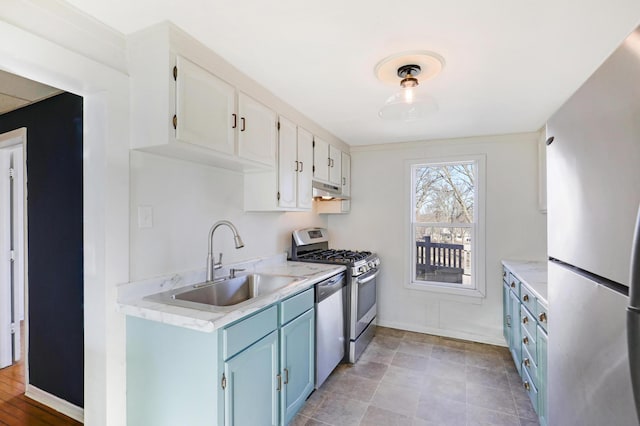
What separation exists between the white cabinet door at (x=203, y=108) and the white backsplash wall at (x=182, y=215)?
0.33 metres

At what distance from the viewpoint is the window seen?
339cm

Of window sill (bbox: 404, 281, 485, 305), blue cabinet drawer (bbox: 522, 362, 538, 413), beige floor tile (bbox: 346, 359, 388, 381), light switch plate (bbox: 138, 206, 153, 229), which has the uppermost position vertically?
light switch plate (bbox: 138, 206, 153, 229)

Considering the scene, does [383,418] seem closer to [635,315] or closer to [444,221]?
[635,315]

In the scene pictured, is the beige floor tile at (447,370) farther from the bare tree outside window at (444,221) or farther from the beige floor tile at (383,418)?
the bare tree outside window at (444,221)

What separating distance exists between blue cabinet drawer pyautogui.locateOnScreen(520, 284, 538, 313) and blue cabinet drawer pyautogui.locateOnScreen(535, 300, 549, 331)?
0.06 m

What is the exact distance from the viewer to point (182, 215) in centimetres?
193

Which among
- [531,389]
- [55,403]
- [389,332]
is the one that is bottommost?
[389,332]

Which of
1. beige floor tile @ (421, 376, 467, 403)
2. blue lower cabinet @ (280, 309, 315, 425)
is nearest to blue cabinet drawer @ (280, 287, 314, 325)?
blue lower cabinet @ (280, 309, 315, 425)

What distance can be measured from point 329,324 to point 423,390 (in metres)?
0.90

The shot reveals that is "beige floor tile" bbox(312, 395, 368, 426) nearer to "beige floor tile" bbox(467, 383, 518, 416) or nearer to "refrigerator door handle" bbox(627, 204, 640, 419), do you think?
"beige floor tile" bbox(467, 383, 518, 416)

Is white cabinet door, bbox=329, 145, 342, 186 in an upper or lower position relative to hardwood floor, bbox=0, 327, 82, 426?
upper

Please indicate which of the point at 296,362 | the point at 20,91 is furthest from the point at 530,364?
the point at 20,91

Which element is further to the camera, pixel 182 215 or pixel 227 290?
pixel 227 290

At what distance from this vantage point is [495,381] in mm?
2512
